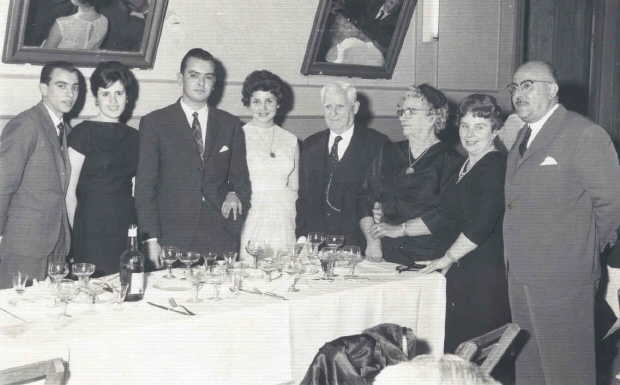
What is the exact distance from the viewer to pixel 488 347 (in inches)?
90.7

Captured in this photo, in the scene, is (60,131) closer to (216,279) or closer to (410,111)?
(216,279)

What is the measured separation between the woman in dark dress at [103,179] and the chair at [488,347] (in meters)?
2.43

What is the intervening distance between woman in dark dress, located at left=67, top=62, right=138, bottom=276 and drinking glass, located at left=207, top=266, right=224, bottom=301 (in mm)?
839

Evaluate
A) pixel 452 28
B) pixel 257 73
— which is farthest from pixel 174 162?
pixel 452 28

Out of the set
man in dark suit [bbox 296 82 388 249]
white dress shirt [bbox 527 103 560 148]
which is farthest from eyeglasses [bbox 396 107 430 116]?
white dress shirt [bbox 527 103 560 148]

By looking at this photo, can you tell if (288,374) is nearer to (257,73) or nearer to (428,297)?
(428,297)

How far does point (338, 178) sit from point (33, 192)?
1.88 m

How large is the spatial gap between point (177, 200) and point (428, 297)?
1652 mm

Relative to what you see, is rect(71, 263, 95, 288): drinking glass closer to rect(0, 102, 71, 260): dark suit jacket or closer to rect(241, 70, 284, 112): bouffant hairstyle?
rect(0, 102, 71, 260): dark suit jacket

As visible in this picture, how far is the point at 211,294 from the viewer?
3148 millimetres

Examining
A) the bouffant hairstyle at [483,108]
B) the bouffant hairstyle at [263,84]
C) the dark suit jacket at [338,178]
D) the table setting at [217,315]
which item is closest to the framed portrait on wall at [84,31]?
the bouffant hairstyle at [263,84]

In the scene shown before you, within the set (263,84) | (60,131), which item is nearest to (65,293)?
(60,131)

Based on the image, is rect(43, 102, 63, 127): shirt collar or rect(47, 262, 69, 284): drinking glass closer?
rect(47, 262, 69, 284): drinking glass

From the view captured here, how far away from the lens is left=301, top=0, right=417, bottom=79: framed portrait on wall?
574 cm
